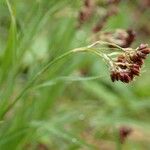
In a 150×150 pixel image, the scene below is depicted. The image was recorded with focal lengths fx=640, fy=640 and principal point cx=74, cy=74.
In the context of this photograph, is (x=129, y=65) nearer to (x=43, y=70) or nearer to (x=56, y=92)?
(x=43, y=70)

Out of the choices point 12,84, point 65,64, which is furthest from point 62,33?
point 12,84

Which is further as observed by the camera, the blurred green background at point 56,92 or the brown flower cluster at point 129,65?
the blurred green background at point 56,92

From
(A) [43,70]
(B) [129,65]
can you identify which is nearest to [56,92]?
(A) [43,70]

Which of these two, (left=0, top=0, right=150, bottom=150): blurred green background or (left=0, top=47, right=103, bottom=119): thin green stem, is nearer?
(left=0, top=47, right=103, bottom=119): thin green stem

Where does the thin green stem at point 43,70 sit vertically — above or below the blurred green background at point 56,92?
below

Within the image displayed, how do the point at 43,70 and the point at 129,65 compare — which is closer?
the point at 129,65
